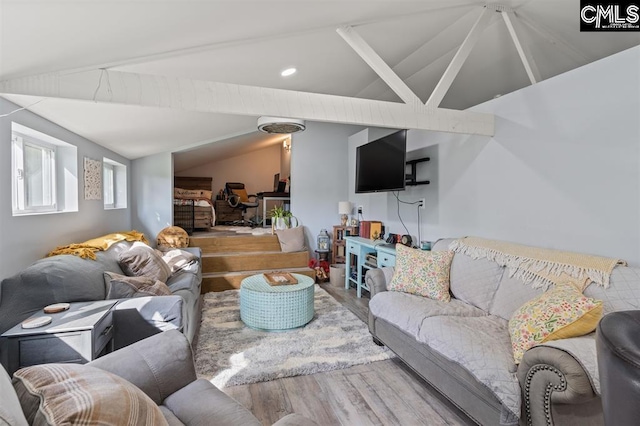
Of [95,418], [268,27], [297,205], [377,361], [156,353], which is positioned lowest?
[377,361]

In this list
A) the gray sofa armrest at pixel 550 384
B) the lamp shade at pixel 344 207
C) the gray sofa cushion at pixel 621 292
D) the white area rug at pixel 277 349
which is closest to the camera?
the gray sofa armrest at pixel 550 384

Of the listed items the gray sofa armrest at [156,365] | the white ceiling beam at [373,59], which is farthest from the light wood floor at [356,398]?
the white ceiling beam at [373,59]

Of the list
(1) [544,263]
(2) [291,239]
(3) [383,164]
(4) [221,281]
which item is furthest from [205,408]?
(2) [291,239]

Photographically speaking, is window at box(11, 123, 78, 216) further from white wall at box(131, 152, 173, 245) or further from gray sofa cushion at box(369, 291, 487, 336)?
gray sofa cushion at box(369, 291, 487, 336)

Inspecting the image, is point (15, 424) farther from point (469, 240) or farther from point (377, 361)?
point (469, 240)

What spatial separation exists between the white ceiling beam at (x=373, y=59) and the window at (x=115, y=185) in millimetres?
3621

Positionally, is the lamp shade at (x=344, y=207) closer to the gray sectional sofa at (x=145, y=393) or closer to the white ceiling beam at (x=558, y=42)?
the white ceiling beam at (x=558, y=42)

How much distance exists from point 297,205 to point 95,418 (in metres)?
5.05

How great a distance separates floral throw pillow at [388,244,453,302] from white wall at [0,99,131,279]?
2830 mm

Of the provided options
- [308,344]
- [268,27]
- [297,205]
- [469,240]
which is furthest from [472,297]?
[297,205]

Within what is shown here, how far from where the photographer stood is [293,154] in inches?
223

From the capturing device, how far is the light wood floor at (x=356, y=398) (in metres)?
1.92

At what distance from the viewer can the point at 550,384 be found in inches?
55.1

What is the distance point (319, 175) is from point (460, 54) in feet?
11.1
